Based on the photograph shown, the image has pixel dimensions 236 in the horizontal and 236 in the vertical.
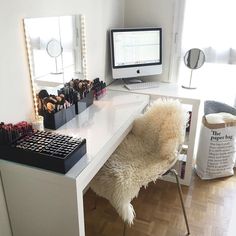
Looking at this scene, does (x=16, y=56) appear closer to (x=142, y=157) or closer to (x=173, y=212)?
(x=142, y=157)

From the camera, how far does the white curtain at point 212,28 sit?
2086mm

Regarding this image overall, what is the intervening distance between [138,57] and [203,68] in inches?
22.6

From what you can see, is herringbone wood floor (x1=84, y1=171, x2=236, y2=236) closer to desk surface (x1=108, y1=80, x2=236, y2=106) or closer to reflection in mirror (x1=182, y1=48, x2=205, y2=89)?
desk surface (x1=108, y1=80, x2=236, y2=106)

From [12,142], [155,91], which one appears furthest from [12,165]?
[155,91]

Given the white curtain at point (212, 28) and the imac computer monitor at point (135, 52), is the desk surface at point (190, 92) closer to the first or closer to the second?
the imac computer monitor at point (135, 52)

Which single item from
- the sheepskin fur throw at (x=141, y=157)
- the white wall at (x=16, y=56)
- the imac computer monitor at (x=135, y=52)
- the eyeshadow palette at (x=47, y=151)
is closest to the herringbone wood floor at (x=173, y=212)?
the sheepskin fur throw at (x=141, y=157)

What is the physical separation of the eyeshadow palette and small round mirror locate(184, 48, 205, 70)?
1.39 meters

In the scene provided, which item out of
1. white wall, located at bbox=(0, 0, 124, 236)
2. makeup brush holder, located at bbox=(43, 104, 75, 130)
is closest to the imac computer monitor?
white wall, located at bbox=(0, 0, 124, 236)

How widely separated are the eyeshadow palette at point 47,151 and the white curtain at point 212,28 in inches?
60.8

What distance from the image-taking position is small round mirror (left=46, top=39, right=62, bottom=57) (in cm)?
149

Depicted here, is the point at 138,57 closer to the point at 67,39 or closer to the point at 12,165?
the point at 67,39

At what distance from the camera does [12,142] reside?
44.8 inches

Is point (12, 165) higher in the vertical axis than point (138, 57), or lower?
lower

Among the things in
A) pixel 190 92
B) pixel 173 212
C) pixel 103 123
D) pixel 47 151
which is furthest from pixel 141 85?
pixel 47 151
